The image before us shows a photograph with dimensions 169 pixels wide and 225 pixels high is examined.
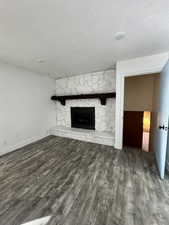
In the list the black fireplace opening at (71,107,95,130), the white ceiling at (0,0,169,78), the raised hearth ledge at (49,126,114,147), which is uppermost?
the white ceiling at (0,0,169,78)

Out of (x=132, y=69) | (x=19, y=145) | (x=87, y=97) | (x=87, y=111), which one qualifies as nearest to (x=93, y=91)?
(x=87, y=97)

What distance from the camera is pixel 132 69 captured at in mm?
2758

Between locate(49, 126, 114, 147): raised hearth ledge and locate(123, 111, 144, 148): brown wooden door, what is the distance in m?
0.90

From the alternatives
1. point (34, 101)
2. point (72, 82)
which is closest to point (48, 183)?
point (34, 101)

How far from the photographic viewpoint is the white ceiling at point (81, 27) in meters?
1.21

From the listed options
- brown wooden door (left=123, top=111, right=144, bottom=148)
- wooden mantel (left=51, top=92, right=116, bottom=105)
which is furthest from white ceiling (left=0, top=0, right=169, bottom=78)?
brown wooden door (left=123, top=111, right=144, bottom=148)

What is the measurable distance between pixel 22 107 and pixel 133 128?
13.0 ft

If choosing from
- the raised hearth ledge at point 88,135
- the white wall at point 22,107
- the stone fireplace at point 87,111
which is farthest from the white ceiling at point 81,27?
the raised hearth ledge at point 88,135

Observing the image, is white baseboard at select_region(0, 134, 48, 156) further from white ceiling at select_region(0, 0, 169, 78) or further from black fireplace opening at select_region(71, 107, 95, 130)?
white ceiling at select_region(0, 0, 169, 78)

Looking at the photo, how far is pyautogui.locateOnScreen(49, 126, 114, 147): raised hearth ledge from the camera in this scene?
3424 millimetres

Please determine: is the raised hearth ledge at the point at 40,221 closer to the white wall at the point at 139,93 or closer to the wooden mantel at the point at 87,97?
the wooden mantel at the point at 87,97

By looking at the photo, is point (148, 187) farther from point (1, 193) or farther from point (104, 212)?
point (1, 193)

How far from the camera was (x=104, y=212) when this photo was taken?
1.34 m

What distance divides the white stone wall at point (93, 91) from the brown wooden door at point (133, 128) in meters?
0.71
